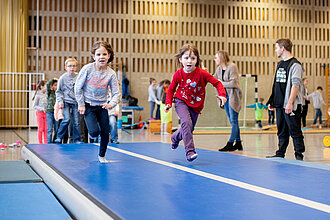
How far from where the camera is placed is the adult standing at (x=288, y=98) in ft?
16.4

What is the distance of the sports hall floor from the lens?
219 centimetres

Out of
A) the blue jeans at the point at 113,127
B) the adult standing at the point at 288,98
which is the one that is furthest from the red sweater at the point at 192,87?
the blue jeans at the point at 113,127

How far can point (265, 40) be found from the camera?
751 inches

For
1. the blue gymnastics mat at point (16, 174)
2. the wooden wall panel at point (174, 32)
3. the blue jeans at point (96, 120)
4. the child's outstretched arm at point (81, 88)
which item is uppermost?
the wooden wall panel at point (174, 32)

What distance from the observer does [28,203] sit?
2.70 m

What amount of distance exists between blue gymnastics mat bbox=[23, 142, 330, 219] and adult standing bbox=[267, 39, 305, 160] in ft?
2.86

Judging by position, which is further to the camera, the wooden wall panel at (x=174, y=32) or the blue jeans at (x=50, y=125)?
the wooden wall panel at (x=174, y=32)

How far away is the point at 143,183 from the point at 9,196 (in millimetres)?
944

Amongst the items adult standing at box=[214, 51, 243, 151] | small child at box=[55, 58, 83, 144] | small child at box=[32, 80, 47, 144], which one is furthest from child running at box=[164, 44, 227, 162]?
small child at box=[32, 80, 47, 144]

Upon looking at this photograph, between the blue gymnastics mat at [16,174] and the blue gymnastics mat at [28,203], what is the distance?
0.25m

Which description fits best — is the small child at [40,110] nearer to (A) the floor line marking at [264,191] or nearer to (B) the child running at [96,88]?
(B) the child running at [96,88]

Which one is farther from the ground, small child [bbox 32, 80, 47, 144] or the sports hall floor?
small child [bbox 32, 80, 47, 144]

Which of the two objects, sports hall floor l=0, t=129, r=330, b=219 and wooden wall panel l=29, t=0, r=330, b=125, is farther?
wooden wall panel l=29, t=0, r=330, b=125

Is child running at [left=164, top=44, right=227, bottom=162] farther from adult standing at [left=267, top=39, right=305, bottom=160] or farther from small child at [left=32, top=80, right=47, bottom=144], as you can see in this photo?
small child at [left=32, top=80, right=47, bottom=144]
